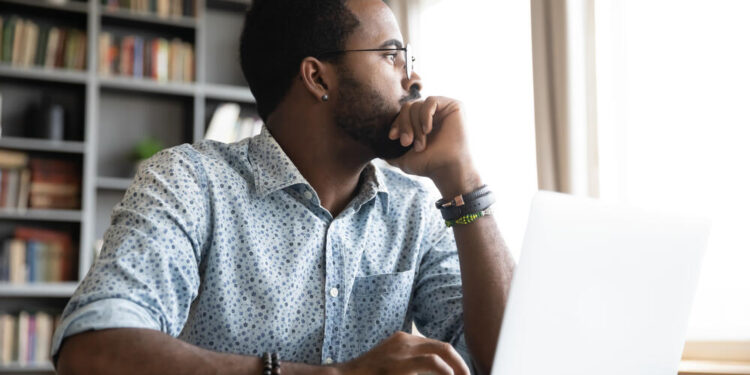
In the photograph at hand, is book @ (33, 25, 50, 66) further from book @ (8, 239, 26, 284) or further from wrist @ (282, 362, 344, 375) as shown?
wrist @ (282, 362, 344, 375)

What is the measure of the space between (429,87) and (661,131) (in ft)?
4.18

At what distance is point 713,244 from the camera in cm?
195

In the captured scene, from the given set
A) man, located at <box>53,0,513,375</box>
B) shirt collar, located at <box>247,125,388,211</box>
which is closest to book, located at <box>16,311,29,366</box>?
man, located at <box>53,0,513,375</box>

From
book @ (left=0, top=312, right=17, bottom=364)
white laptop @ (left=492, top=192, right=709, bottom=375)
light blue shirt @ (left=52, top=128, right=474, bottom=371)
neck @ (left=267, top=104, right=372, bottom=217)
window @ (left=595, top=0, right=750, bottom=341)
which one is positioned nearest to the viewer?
white laptop @ (left=492, top=192, right=709, bottom=375)

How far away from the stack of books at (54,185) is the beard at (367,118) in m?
2.51

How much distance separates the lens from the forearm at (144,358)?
87 centimetres

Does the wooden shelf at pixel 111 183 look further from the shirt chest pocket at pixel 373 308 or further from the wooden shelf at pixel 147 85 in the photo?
the shirt chest pocket at pixel 373 308

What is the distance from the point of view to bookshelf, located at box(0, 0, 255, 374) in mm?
3418

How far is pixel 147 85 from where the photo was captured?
359 centimetres

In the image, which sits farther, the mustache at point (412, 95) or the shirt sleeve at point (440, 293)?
the mustache at point (412, 95)

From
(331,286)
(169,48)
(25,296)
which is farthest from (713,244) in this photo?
(25,296)

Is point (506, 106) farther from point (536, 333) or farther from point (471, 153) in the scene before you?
point (536, 333)

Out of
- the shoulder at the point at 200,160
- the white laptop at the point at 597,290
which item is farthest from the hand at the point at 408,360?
the shoulder at the point at 200,160

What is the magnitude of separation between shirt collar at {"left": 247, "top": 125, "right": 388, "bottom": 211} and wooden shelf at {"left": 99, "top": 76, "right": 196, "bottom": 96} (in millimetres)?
2361
